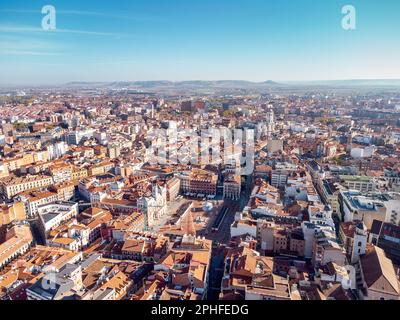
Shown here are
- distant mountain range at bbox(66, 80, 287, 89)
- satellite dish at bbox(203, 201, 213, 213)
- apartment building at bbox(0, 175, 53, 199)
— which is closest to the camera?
satellite dish at bbox(203, 201, 213, 213)

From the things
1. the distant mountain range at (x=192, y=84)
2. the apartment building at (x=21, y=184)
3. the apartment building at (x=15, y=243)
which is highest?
the distant mountain range at (x=192, y=84)

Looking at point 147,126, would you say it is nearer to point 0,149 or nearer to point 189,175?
point 0,149

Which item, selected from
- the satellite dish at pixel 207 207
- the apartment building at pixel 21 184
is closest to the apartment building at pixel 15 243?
the apartment building at pixel 21 184

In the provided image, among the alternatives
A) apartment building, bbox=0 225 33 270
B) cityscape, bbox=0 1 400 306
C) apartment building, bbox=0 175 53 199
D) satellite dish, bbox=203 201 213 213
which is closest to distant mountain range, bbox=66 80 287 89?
cityscape, bbox=0 1 400 306

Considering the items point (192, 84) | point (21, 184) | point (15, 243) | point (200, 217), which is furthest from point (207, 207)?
point (192, 84)

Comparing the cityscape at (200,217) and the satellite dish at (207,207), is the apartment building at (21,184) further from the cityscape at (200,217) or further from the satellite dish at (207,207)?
the satellite dish at (207,207)

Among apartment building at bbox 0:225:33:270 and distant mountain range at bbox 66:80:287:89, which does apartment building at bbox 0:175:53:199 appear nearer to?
apartment building at bbox 0:225:33:270

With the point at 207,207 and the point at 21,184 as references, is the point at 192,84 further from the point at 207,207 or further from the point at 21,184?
the point at 207,207

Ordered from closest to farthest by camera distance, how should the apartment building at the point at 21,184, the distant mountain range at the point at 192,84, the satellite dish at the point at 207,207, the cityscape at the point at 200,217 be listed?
the cityscape at the point at 200,217 < the satellite dish at the point at 207,207 < the apartment building at the point at 21,184 < the distant mountain range at the point at 192,84
